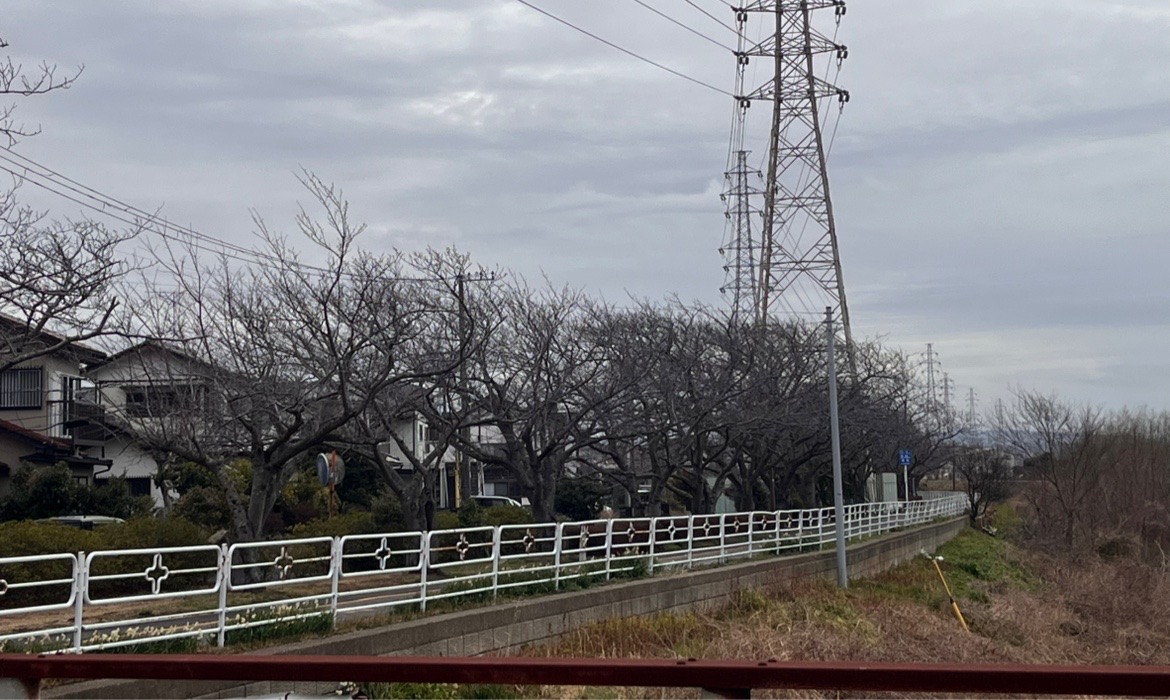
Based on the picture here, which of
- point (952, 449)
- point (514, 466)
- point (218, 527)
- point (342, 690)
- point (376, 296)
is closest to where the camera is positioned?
point (342, 690)

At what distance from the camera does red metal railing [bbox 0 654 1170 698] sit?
3.41m

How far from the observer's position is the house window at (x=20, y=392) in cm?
3416

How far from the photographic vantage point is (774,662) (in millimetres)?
3588

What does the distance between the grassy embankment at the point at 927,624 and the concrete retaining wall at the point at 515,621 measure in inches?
12.7

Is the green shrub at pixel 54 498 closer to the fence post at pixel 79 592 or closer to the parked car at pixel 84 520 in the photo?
the parked car at pixel 84 520

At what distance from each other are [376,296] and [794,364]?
54.3ft

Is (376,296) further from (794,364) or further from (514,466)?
(794,364)

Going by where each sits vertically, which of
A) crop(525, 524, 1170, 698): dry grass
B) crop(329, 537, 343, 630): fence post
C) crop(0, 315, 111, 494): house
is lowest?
crop(525, 524, 1170, 698): dry grass

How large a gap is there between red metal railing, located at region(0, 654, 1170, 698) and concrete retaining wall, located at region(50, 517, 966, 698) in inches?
57.6

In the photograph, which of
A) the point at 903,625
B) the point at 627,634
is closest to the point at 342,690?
the point at 627,634

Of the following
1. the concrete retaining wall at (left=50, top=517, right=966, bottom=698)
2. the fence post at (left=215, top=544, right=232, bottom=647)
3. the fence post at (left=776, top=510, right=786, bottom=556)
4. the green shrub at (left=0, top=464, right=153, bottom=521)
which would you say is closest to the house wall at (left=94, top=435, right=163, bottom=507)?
the green shrub at (left=0, top=464, right=153, bottom=521)

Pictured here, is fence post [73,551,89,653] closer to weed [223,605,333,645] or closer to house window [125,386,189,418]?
weed [223,605,333,645]

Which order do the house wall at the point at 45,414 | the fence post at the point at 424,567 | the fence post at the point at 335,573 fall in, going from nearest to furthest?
the fence post at the point at 335,573
the fence post at the point at 424,567
the house wall at the point at 45,414

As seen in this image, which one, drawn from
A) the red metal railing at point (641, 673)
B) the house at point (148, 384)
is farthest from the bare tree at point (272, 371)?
the red metal railing at point (641, 673)
